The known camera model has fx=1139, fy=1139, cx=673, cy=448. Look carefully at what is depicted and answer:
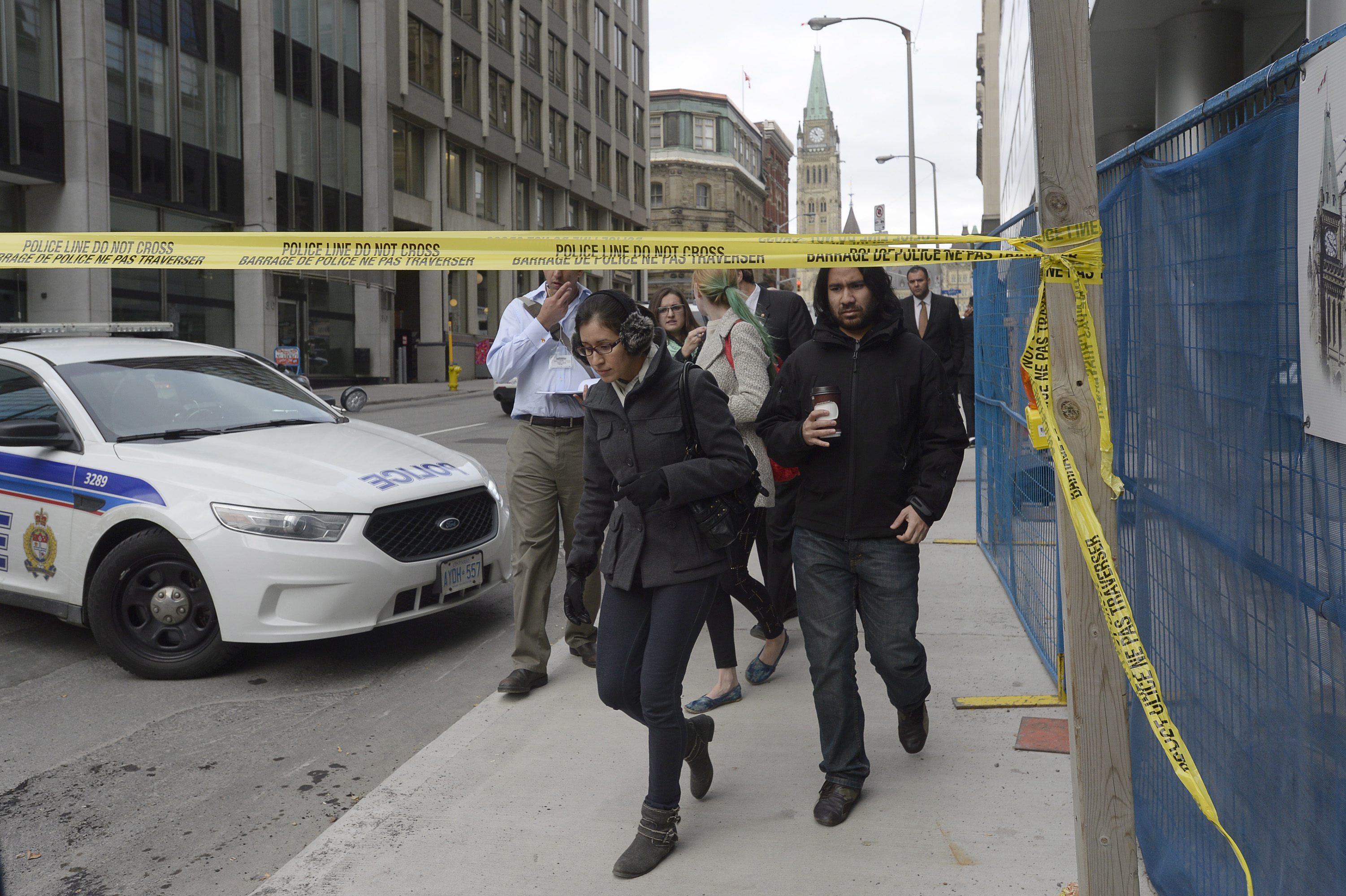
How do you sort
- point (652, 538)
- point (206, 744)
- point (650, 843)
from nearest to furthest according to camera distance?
point (650, 843) → point (652, 538) → point (206, 744)

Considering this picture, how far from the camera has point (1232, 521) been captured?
2520 mm

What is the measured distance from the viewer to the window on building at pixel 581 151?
185 feet

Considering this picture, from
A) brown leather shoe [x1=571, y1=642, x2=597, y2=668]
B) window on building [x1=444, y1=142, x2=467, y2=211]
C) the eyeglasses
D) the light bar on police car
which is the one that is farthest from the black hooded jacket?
window on building [x1=444, y1=142, x2=467, y2=211]

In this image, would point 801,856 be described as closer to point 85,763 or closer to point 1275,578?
point 1275,578

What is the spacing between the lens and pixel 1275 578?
7.54 ft

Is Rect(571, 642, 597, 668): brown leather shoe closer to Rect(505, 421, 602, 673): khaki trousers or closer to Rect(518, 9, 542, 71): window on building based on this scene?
Rect(505, 421, 602, 673): khaki trousers

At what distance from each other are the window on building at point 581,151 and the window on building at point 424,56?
50.9 feet

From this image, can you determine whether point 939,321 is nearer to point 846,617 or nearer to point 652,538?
point 846,617

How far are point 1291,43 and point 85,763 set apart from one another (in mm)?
14806

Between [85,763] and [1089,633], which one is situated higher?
[1089,633]

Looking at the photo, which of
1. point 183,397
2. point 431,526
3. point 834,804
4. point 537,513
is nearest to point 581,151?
point 183,397

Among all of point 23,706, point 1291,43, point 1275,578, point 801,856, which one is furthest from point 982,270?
point 1291,43

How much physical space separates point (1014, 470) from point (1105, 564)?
14.0 ft

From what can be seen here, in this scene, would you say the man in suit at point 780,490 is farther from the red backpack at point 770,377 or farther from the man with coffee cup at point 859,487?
the man with coffee cup at point 859,487
